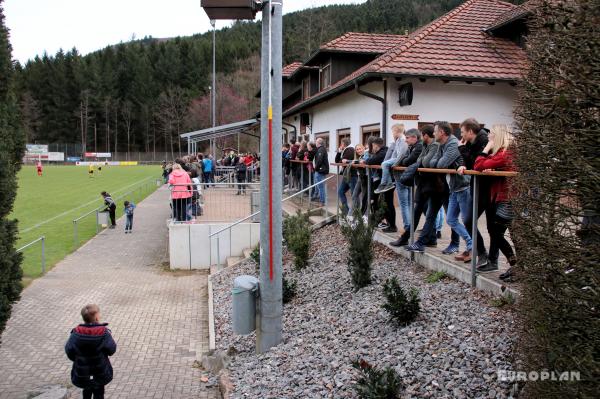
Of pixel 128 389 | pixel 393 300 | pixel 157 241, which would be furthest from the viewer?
pixel 157 241

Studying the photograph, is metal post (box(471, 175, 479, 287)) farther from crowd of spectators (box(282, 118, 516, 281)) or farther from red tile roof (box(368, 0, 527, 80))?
red tile roof (box(368, 0, 527, 80))

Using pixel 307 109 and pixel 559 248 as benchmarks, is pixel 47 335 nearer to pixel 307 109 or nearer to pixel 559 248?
pixel 559 248

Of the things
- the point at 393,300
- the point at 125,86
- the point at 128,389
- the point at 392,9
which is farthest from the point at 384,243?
the point at 125,86

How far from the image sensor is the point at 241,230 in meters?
14.4

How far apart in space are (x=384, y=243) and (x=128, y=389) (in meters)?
4.49

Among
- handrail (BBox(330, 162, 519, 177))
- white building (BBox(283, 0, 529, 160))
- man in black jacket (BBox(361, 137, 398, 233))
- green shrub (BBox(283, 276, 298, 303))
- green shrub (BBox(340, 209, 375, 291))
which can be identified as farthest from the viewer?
white building (BBox(283, 0, 529, 160))

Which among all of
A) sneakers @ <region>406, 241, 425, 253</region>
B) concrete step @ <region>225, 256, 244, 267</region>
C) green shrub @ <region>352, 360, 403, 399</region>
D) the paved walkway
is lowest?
the paved walkway

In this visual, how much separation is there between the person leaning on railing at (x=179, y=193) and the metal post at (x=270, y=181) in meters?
7.62

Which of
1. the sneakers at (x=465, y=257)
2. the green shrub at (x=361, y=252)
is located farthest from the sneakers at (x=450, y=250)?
the green shrub at (x=361, y=252)

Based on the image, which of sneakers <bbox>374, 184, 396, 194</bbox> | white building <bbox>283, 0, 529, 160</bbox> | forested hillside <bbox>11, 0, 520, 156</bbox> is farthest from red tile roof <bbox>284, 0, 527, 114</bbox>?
forested hillside <bbox>11, 0, 520, 156</bbox>

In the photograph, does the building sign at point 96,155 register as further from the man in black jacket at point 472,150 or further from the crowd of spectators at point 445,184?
the man in black jacket at point 472,150

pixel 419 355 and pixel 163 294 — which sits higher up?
pixel 419 355

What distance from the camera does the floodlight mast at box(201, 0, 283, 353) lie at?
6359mm

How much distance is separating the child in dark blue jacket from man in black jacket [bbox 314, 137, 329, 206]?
7.49 meters
